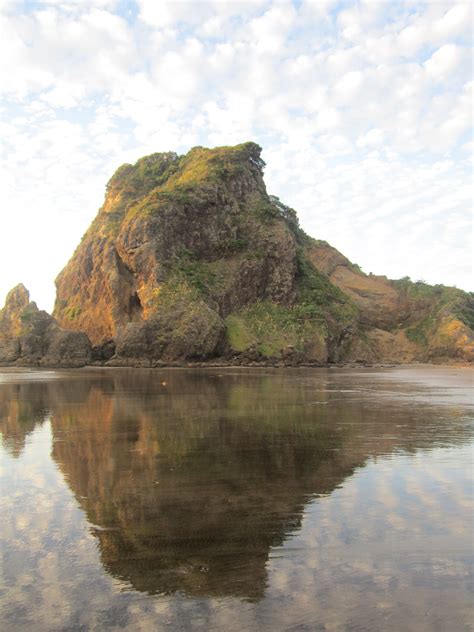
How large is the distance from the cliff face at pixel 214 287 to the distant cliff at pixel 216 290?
0.59 feet

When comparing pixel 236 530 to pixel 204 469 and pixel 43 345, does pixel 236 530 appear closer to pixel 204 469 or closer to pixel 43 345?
pixel 204 469

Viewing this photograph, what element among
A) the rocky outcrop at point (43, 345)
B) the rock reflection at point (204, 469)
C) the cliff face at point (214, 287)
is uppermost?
the cliff face at point (214, 287)

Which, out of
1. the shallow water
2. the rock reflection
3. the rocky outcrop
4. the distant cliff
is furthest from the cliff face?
the shallow water

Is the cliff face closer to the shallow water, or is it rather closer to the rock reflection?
the rock reflection

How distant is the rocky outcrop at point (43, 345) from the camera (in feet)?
224

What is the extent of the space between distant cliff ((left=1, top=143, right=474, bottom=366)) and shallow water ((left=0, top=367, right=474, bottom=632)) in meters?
55.0

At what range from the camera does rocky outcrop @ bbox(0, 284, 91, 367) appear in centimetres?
6819

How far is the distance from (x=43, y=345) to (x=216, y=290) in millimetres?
25829

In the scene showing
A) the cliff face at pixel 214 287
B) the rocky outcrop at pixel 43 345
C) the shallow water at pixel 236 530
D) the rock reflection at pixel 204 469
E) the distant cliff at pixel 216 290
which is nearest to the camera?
the shallow water at pixel 236 530

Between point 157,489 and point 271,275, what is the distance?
79.2 metres

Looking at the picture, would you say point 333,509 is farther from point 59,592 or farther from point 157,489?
point 59,592

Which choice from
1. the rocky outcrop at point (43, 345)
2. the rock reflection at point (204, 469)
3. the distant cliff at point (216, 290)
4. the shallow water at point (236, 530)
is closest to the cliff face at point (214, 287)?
the distant cliff at point (216, 290)

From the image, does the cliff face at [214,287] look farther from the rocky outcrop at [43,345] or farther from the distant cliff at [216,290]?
the rocky outcrop at [43,345]

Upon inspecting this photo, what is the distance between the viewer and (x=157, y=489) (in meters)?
7.75
